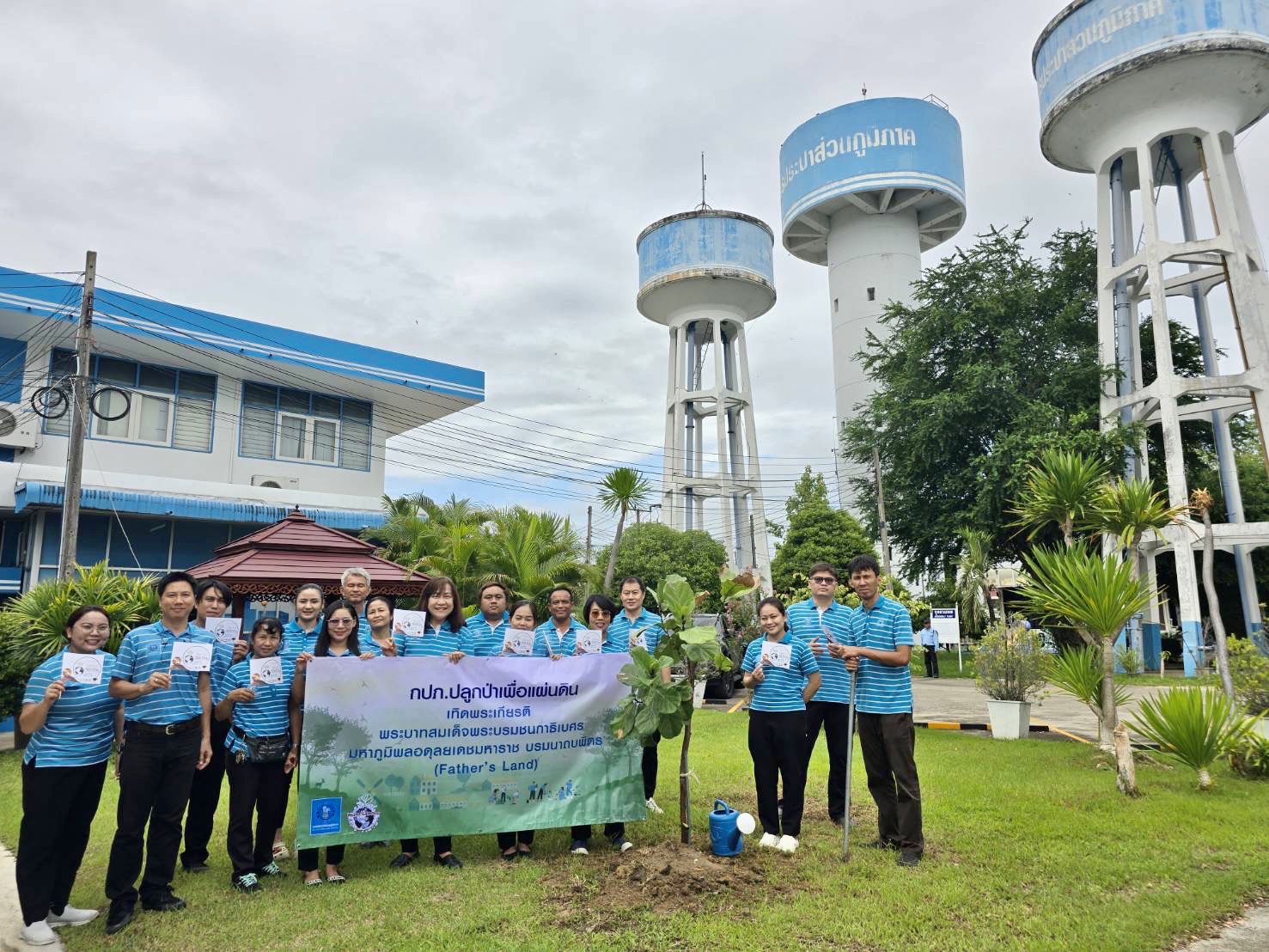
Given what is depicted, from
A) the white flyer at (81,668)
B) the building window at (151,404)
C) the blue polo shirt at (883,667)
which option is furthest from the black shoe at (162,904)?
the building window at (151,404)

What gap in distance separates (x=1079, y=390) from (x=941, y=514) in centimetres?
469

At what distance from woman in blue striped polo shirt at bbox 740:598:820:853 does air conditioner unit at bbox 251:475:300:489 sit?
1885 centimetres

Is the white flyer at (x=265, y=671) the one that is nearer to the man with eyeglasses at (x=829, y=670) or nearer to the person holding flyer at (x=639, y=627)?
the person holding flyer at (x=639, y=627)

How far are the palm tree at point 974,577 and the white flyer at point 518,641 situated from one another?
1749 cm

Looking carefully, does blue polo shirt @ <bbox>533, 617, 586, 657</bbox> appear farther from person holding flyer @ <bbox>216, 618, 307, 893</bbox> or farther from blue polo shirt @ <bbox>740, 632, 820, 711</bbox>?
person holding flyer @ <bbox>216, 618, 307, 893</bbox>

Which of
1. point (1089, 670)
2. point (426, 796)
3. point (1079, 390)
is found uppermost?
point (1079, 390)

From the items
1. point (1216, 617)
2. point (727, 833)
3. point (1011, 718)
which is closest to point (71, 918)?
point (727, 833)

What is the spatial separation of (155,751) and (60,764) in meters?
0.43

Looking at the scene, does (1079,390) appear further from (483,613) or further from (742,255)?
(483,613)

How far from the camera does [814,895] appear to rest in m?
4.78

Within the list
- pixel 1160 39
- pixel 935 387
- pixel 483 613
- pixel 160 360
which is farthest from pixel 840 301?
pixel 483 613

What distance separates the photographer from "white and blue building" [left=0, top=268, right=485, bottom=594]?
59.4ft

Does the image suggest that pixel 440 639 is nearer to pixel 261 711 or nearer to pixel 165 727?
pixel 261 711

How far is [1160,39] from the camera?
19141mm
